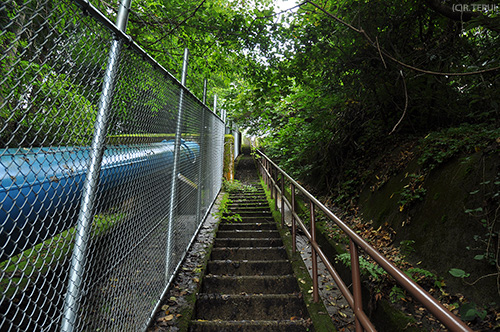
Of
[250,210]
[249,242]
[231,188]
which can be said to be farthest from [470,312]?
[231,188]

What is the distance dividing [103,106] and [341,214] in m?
4.61

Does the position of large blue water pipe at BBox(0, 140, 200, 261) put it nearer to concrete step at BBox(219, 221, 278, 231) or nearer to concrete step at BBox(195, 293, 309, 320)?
concrete step at BBox(195, 293, 309, 320)

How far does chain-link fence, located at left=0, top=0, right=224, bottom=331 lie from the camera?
112 cm

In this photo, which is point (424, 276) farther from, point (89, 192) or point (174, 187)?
point (89, 192)

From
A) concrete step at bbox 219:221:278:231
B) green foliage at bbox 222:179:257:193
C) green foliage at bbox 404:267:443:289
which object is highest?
green foliage at bbox 404:267:443:289

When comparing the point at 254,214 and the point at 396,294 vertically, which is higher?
the point at 396,294

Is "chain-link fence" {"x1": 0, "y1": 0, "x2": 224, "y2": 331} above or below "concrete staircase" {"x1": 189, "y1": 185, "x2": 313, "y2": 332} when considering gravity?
above

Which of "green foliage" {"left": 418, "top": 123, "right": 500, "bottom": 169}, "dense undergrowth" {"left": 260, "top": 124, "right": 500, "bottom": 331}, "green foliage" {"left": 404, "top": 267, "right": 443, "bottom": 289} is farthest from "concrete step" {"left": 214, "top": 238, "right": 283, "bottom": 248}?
"green foliage" {"left": 418, "top": 123, "right": 500, "bottom": 169}

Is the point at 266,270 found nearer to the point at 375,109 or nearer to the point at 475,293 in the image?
the point at 475,293

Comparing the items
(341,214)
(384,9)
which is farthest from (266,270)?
(384,9)

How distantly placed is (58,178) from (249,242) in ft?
10.0

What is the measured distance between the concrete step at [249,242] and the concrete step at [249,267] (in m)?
0.82

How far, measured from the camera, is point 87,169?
136 centimetres

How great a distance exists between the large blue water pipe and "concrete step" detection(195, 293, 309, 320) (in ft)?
5.05
